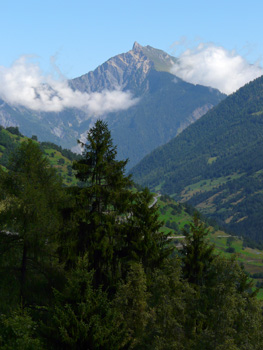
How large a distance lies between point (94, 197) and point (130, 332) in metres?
12.5

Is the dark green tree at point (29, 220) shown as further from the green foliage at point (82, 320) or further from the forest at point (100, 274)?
the green foliage at point (82, 320)

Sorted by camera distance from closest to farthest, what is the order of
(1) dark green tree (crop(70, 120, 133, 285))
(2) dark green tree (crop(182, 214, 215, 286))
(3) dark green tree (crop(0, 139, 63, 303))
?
(3) dark green tree (crop(0, 139, 63, 303)) < (1) dark green tree (crop(70, 120, 133, 285)) < (2) dark green tree (crop(182, 214, 215, 286))

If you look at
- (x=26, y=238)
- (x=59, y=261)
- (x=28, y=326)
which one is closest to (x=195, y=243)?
(x=59, y=261)

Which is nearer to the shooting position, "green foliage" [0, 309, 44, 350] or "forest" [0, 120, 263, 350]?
"green foliage" [0, 309, 44, 350]

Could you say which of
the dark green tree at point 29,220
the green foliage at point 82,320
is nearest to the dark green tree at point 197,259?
the dark green tree at point 29,220

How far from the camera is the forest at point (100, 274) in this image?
2355cm

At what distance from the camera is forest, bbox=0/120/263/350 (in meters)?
23.5

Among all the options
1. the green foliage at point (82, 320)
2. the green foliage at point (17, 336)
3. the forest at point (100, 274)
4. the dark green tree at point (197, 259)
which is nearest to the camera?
the green foliage at point (17, 336)

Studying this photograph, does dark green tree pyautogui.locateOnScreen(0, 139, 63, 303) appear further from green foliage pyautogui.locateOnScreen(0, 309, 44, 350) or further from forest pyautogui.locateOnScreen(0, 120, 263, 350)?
green foliage pyautogui.locateOnScreen(0, 309, 44, 350)

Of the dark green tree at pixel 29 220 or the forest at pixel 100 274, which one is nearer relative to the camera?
the forest at pixel 100 274

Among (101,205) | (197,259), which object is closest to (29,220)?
(101,205)

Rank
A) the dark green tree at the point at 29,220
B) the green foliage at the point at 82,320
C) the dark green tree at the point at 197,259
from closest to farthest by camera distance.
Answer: the green foliage at the point at 82,320, the dark green tree at the point at 29,220, the dark green tree at the point at 197,259

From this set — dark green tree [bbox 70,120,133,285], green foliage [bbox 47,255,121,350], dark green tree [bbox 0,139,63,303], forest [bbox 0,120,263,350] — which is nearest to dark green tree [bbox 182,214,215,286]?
forest [bbox 0,120,263,350]

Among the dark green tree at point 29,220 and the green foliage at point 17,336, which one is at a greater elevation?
the dark green tree at point 29,220
